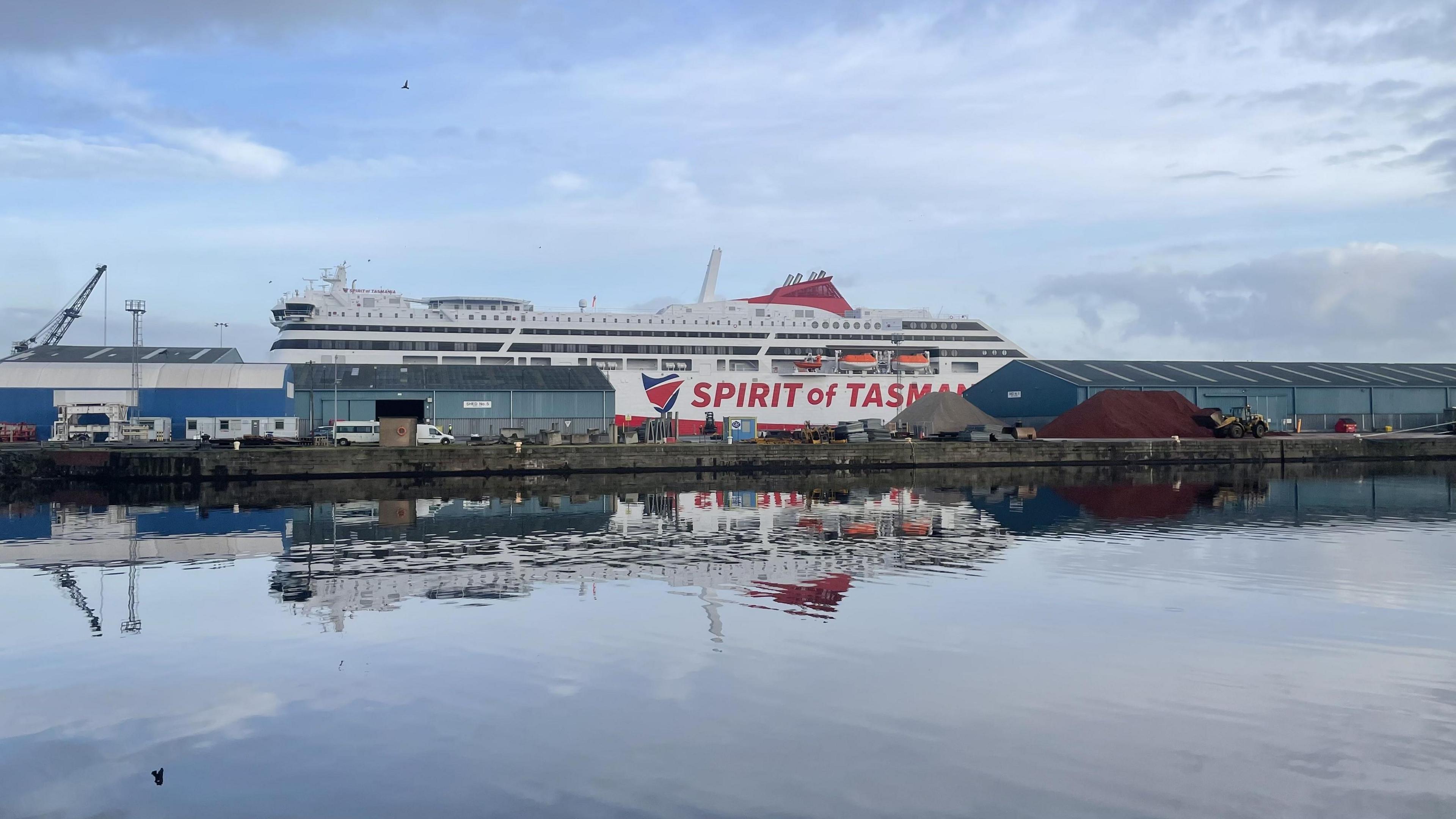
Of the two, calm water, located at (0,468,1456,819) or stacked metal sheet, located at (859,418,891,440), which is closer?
calm water, located at (0,468,1456,819)

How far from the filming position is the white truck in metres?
58.4

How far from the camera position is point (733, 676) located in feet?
37.9

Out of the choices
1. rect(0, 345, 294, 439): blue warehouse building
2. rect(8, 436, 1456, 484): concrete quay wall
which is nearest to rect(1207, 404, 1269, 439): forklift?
rect(8, 436, 1456, 484): concrete quay wall

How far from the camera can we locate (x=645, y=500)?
35969mm

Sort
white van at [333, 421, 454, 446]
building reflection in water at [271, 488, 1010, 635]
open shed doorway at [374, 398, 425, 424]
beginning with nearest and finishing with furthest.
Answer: building reflection in water at [271, 488, 1010, 635]
white van at [333, 421, 454, 446]
open shed doorway at [374, 398, 425, 424]

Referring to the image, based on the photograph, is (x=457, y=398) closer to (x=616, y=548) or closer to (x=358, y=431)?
(x=358, y=431)

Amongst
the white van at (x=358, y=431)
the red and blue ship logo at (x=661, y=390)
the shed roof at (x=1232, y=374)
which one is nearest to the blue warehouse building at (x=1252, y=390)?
the shed roof at (x=1232, y=374)

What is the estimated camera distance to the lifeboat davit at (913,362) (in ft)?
267

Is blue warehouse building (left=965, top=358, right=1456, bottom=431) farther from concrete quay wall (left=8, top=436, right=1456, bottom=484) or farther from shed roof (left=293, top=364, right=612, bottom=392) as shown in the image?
shed roof (left=293, top=364, right=612, bottom=392)

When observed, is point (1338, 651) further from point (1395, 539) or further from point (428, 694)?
point (1395, 539)

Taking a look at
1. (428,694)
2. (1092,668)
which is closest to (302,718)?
(428,694)

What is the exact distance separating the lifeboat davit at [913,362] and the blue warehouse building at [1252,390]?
5590 mm

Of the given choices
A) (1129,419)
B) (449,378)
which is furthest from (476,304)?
(1129,419)

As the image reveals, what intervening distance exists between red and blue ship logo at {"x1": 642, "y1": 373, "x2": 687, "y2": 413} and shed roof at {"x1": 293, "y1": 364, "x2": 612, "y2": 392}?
385cm
